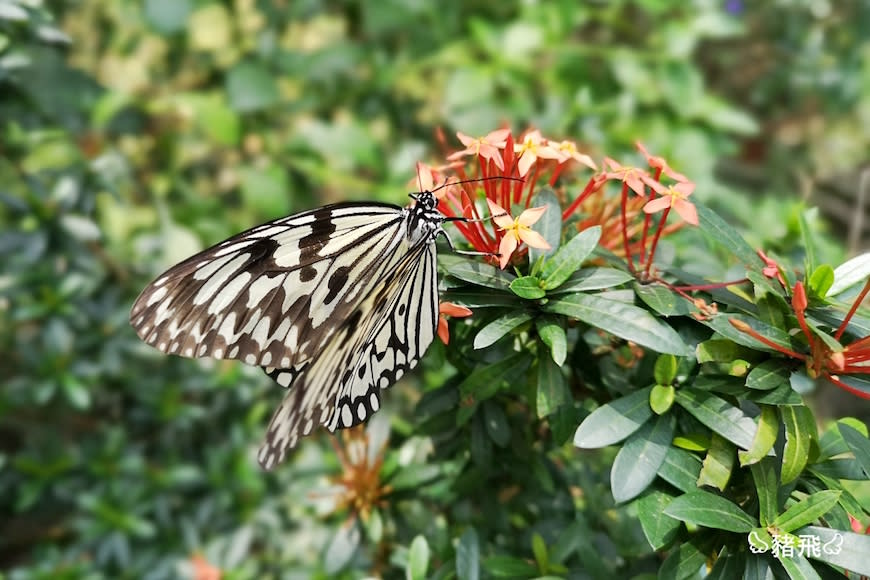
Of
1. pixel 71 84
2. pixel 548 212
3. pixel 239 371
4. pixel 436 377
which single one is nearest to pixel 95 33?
pixel 71 84

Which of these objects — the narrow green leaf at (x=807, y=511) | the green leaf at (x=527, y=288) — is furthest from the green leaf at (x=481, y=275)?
the narrow green leaf at (x=807, y=511)

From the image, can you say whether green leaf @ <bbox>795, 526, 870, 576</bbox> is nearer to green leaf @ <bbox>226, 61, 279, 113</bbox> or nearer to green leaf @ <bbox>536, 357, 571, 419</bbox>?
green leaf @ <bbox>536, 357, 571, 419</bbox>

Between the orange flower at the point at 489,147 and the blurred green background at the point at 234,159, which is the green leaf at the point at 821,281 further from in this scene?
the blurred green background at the point at 234,159

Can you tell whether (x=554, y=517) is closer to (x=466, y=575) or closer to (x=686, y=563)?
(x=466, y=575)

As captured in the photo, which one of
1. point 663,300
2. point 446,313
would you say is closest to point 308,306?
point 446,313

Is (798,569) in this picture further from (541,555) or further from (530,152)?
(530,152)

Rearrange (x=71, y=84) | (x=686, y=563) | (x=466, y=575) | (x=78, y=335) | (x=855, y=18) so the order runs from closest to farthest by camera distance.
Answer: (x=686, y=563)
(x=466, y=575)
(x=78, y=335)
(x=71, y=84)
(x=855, y=18)

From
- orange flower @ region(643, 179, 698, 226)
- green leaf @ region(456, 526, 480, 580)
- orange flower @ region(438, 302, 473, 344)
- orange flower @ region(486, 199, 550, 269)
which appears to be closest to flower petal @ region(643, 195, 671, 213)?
orange flower @ region(643, 179, 698, 226)

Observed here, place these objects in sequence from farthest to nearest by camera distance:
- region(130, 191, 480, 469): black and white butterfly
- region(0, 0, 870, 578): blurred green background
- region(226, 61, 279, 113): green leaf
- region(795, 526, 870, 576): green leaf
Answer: region(226, 61, 279, 113): green leaf → region(0, 0, 870, 578): blurred green background → region(130, 191, 480, 469): black and white butterfly → region(795, 526, 870, 576): green leaf
